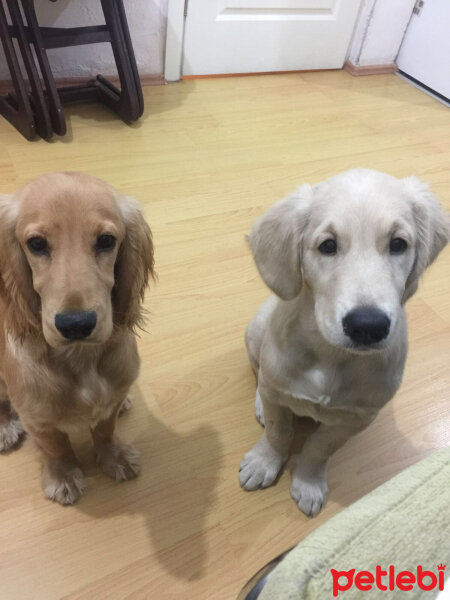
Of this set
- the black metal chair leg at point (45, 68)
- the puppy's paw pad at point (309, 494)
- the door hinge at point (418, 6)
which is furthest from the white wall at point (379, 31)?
the puppy's paw pad at point (309, 494)

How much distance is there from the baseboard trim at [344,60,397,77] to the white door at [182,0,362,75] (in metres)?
0.09

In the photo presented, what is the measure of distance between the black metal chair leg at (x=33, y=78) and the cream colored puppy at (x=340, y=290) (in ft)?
4.97

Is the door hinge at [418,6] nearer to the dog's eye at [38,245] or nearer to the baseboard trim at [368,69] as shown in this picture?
the baseboard trim at [368,69]

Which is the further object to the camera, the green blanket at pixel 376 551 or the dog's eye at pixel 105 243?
the dog's eye at pixel 105 243

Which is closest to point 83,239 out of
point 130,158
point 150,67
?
point 130,158

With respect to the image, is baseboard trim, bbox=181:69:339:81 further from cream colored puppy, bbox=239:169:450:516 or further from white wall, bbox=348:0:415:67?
cream colored puppy, bbox=239:169:450:516

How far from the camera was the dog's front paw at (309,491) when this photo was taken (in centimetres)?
125

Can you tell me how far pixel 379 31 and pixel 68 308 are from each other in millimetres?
3119

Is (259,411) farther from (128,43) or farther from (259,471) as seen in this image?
(128,43)

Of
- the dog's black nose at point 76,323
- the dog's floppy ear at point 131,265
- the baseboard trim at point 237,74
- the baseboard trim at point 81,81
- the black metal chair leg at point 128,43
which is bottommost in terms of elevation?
the baseboard trim at point 237,74

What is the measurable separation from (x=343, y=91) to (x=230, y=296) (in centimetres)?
195

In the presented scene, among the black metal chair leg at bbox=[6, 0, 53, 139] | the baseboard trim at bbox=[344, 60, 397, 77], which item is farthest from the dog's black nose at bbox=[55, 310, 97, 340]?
the baseboard trim at bbox=[344, 60, 397, 77]
